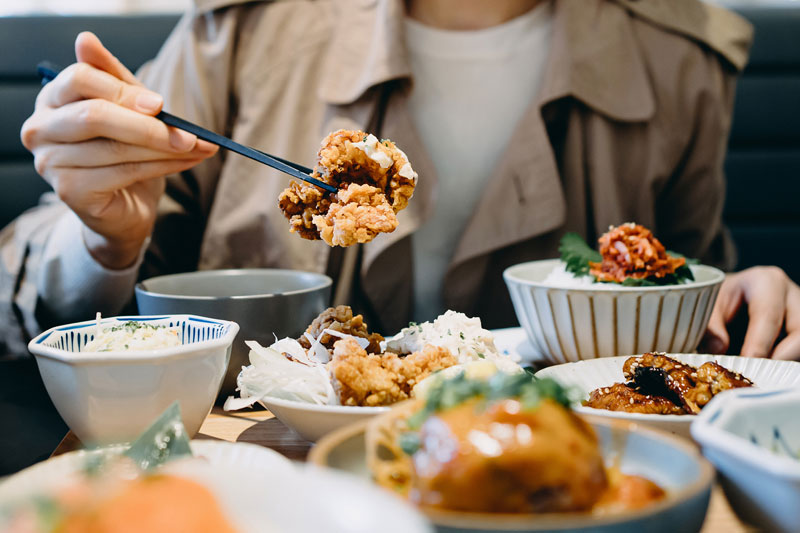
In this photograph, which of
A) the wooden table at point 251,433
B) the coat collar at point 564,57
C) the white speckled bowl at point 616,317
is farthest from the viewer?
the coat collar at point 564,57

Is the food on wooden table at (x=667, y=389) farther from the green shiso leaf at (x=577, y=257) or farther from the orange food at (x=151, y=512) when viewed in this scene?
the orange food at (x=151, y=512)

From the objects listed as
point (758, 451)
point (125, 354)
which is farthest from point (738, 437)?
point (125, 354)

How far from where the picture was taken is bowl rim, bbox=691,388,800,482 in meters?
0.49

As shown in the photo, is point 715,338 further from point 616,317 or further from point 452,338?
point 452,338

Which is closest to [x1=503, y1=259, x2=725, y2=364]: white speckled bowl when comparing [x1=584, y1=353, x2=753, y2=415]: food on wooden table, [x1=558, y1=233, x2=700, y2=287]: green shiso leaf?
[x1=558, y1=233, x2=700, y2=287]: green shiso leaf

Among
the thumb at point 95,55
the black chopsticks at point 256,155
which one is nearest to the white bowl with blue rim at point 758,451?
the black chopsticks at point 256,155

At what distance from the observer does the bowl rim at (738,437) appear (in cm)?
49

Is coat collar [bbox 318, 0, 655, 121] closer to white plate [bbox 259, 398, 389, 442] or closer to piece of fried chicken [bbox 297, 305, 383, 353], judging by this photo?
piece of fried chicken [bbox 297, 305, 383, 353]

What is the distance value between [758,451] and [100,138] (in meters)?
1.12

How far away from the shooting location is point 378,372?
2.57 ft

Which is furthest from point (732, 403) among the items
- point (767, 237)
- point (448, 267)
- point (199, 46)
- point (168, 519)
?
point (767, 237)

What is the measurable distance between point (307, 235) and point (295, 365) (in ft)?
0.68

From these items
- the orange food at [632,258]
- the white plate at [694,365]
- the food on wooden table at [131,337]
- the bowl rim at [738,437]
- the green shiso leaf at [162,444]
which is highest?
the orange food at [632,258]

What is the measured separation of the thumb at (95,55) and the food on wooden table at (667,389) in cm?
99
